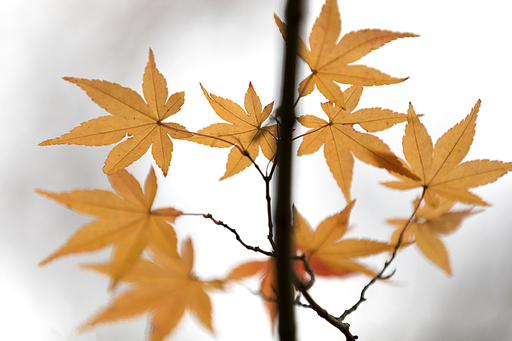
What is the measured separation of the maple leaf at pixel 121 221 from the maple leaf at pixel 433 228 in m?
→ 0.47

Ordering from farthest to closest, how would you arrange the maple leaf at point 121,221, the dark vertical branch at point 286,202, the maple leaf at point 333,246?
the maple leaf at point 333,246, the maple leaf at point 121,221, the dark vertical branch at point 286,202

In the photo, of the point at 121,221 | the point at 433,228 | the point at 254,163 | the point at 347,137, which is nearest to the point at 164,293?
the point at 121,221

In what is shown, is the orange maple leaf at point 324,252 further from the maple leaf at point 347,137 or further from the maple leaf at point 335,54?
the maple leaf at point 335,54

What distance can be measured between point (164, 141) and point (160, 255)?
0.70 ft

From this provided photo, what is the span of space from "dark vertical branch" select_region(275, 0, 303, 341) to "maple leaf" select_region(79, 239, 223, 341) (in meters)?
0.25

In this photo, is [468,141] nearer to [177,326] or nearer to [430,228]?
[430,228]

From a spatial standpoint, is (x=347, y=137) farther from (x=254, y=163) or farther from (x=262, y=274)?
(x=262, y=274)

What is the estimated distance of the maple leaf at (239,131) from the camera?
63 centimetres

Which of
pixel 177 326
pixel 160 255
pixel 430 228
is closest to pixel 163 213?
pixel 160 255

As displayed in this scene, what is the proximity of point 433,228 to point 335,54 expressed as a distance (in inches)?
16.8

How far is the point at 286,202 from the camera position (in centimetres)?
35

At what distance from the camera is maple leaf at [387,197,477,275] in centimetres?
70

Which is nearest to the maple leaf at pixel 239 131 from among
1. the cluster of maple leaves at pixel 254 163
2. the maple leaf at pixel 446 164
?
the cluster of maple leaves at pixel 254 163

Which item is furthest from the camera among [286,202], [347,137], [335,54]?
[347,137]
